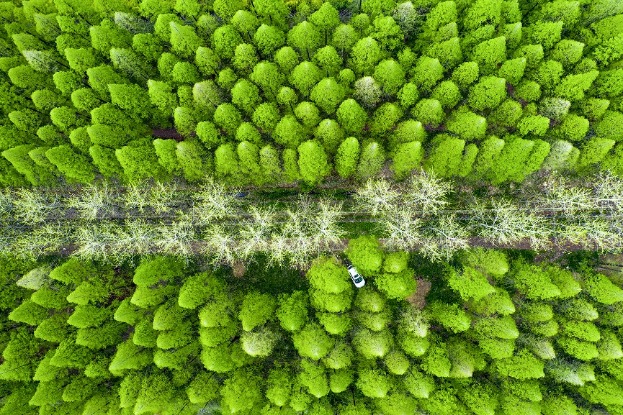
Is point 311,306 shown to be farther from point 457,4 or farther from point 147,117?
point 457,4

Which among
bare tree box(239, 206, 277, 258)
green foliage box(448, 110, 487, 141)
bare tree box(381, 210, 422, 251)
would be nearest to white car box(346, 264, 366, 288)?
bare tree box(381, 210, 422, 251)

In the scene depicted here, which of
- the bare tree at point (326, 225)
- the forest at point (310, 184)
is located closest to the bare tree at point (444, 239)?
the forest at point (310, 184)

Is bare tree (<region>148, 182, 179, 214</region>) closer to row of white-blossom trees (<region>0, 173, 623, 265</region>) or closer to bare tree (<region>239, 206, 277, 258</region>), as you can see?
row of white-blossom trees (<region>0, 173, 623, 265</region>)

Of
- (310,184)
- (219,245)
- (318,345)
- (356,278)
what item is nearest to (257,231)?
(219,245)

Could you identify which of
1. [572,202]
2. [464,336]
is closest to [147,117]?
[464,336]

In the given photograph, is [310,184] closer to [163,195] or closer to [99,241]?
[163,195]

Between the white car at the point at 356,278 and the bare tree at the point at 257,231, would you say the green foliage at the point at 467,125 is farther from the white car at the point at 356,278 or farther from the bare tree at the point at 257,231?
the bare tree at the point at 257,231
